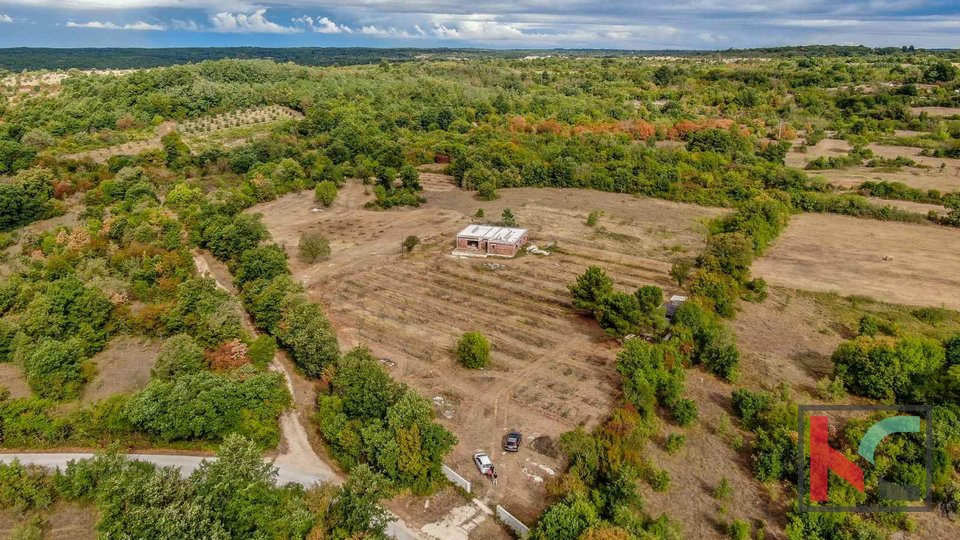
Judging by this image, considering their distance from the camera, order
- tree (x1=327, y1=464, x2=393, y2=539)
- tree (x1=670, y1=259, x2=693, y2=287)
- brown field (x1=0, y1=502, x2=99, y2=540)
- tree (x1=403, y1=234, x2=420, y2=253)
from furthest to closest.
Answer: tree (x1=403, y1=234, x2=420, y2=253) < tree (x1=670, y1=259, x2=693, y2=287) < brown field (x1=0, y1=502, x2=99, y2=540) < tree (x1=327, y1=464, x2=393, y2=539)

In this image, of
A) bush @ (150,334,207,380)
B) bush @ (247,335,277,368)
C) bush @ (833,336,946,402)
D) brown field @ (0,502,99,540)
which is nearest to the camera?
brown field @ (0,502,99,540)

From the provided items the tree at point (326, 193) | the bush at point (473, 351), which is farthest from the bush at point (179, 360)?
the tree at point (326, 193)

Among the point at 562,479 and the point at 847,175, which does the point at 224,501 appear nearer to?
the point at 562,479

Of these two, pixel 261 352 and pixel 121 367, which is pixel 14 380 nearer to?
pixel 121 367

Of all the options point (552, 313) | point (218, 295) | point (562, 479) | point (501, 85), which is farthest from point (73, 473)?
point (501, 85)

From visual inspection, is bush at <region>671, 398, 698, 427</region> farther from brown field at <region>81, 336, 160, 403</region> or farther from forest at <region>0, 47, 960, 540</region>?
brown field at <region>81, 336, 160, 403</region>

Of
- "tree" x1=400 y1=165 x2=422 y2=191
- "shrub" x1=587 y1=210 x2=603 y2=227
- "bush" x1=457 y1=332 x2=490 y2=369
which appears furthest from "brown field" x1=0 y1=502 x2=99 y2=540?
"tree" x1=400 y1=165 x2=422 y2=191

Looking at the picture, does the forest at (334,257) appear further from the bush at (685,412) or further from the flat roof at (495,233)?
the flat roof at (495,233)

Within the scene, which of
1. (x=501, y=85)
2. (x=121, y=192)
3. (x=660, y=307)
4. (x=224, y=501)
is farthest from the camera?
(x=501, y=85)
